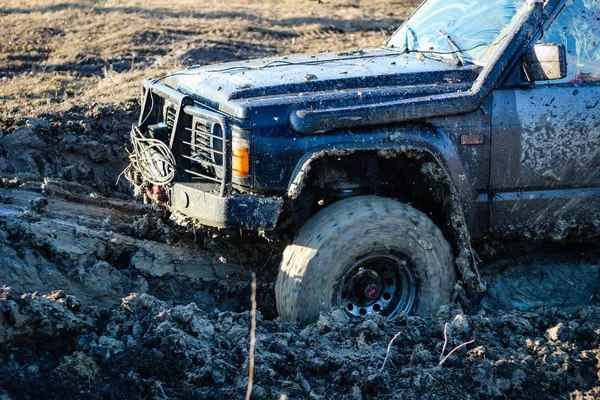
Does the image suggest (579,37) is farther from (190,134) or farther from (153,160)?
(153,160)

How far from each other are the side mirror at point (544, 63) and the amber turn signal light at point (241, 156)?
173cm

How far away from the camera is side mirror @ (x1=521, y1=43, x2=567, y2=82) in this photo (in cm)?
448

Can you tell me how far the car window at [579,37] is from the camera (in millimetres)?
4777

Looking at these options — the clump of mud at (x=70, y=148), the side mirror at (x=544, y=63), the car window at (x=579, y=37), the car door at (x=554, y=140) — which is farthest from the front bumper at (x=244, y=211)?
the clump of mud at (x=70, y=148)

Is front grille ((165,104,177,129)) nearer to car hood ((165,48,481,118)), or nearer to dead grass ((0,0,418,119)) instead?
car hood ((165,48,481,118))

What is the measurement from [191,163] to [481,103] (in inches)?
69.6

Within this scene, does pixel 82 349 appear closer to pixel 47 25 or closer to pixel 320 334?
pixel 320 334

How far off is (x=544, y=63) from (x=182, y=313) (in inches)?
98.2

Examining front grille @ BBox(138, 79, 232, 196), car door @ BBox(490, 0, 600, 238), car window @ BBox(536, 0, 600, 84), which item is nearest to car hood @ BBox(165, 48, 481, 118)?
front grille @ BBox(138, 79, 232, 196)

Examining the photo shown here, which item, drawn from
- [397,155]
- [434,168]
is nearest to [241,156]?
[397,155]

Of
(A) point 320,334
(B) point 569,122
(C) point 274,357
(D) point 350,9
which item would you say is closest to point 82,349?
(C) point 274,357

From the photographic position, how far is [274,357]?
12.6 ft

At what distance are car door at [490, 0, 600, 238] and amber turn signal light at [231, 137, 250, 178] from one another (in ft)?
4.86

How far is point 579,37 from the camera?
15.8ft
